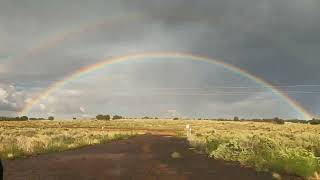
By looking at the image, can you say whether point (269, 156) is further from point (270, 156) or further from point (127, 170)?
point (127, 170)

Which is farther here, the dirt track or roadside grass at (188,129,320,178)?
roadside grass at (188,129,320,178)

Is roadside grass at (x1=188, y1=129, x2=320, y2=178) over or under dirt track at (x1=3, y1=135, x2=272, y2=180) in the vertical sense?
over

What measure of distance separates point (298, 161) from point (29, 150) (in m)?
15.7

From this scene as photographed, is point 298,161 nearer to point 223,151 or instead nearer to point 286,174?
point 286,174

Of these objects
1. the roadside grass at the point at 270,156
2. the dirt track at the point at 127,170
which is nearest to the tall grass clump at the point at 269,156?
the roadside grass at the point at 270,156

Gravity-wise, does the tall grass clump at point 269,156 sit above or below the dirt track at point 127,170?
above

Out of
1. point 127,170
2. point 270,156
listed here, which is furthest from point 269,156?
point 127,170

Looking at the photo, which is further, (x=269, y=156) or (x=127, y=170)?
(x=269, y=156)

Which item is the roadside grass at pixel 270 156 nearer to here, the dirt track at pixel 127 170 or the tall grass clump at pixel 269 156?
the tall grass clump at pixel 269 156

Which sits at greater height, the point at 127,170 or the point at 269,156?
the point at 269,156

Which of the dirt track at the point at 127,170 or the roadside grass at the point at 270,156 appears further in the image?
the roadside grass at the point at 270,156

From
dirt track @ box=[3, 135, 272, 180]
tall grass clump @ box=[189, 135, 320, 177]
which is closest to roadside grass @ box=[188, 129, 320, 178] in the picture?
tall grass clump @ box=[189, 135, 320, 177]

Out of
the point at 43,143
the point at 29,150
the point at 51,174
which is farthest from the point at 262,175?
the point at 43,143

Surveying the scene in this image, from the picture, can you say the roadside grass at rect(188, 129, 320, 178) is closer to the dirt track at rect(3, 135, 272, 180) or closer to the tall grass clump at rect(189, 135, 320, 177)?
the tall grass clump at rect(189, 135, 320, 177)
